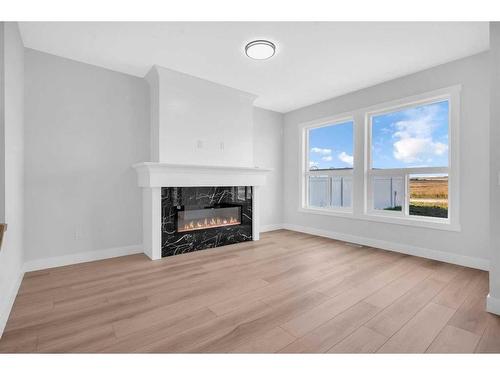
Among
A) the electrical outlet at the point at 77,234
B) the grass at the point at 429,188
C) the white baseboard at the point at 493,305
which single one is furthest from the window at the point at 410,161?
the electrical outlet at the point at 77,234

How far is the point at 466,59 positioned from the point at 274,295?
3.48 m

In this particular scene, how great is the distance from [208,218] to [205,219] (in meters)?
0.05

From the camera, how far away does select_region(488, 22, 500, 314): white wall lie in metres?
1.83

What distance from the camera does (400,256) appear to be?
3.29 metres

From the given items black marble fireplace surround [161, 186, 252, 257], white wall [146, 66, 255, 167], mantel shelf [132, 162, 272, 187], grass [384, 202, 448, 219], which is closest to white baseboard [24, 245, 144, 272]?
black marble fireplace surround [161, 186, 252, 257]

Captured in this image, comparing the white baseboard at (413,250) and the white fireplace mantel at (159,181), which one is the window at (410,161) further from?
the white fireplace mantel at (159,181)

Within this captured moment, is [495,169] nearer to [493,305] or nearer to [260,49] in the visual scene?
[493,305]

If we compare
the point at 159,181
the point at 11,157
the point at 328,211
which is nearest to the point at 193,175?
the point at 159,181

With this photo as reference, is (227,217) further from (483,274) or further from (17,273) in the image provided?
(483,274)

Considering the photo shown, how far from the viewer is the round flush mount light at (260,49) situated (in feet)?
8.47

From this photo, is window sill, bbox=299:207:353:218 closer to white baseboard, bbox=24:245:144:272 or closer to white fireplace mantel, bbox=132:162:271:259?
white fireplace mantel, bbox=132:162:271:259

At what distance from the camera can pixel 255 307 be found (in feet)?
6.39

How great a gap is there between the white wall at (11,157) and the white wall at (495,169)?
3.50 metres
